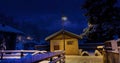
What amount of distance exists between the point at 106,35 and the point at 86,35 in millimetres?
3355

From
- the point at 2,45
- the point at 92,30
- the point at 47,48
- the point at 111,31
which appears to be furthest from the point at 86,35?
the point at 2,45

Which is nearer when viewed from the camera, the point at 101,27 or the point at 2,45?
the point at 2,45

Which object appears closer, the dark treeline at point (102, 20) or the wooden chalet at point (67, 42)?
the wooden chalet at point (67, 42)

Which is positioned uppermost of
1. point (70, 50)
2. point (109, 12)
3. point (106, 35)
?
point (109, 12)

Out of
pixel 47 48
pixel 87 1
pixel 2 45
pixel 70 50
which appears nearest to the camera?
pixel 2 45

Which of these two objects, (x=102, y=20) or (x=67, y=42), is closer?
(x=67, y=42)

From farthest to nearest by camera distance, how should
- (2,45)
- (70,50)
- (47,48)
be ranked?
(47,48) < (70,50) < (2,45)

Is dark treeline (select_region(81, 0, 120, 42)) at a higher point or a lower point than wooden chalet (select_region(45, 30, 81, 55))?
higher

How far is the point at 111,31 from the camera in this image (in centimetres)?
3828

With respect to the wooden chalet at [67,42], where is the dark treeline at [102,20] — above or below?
above

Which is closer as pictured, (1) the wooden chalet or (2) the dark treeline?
(1) the wooden chalet

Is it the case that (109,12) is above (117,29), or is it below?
above

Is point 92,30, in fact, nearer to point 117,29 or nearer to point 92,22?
point 92,22

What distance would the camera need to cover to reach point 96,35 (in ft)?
127
